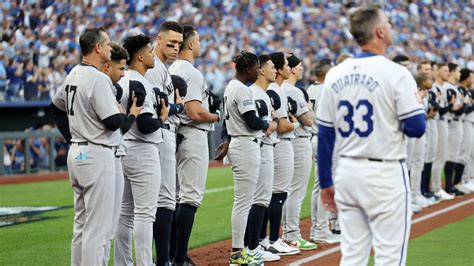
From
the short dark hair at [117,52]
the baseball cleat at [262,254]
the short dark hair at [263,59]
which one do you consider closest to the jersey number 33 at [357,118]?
the short dark hair at [117,52]

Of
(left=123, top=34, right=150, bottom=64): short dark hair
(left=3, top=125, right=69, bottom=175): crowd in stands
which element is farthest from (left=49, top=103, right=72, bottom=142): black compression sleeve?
(left=3, top=125, right=69, bottom=175): crowd in stands

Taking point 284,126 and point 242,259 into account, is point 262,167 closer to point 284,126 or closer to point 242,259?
point 284,126

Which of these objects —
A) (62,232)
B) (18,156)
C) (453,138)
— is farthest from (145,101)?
(18,156)

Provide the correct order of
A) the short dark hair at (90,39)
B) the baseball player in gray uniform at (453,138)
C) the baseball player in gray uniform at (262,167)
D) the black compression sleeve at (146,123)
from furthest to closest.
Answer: the baseball player in gray uniform at (453,138)
the baseball player in gray uniform at (262,167)
the black compression sleeve at (146,123)
the short dark hair at (90,39)

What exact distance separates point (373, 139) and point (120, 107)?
2.40 metres

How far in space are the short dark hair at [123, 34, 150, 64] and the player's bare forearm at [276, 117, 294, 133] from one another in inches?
95.2

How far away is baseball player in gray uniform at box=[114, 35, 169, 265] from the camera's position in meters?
7.31

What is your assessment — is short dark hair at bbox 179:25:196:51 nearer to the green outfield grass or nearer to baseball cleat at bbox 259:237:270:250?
baseball cleat at bbox 259:237:270:250

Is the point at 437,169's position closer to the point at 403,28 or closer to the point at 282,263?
the point at 282,263

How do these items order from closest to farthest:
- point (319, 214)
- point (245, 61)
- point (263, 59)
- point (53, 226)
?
point (245, 61) < point (263, 59) < point (319, 214) < point (53, 226)

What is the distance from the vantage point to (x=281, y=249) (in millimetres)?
9688

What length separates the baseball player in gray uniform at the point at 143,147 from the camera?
288 inches

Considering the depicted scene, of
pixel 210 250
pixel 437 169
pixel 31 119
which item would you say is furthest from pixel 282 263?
pixel 31 119

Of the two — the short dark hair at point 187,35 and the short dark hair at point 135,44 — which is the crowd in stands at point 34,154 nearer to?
the short dark hair at point 187,35
